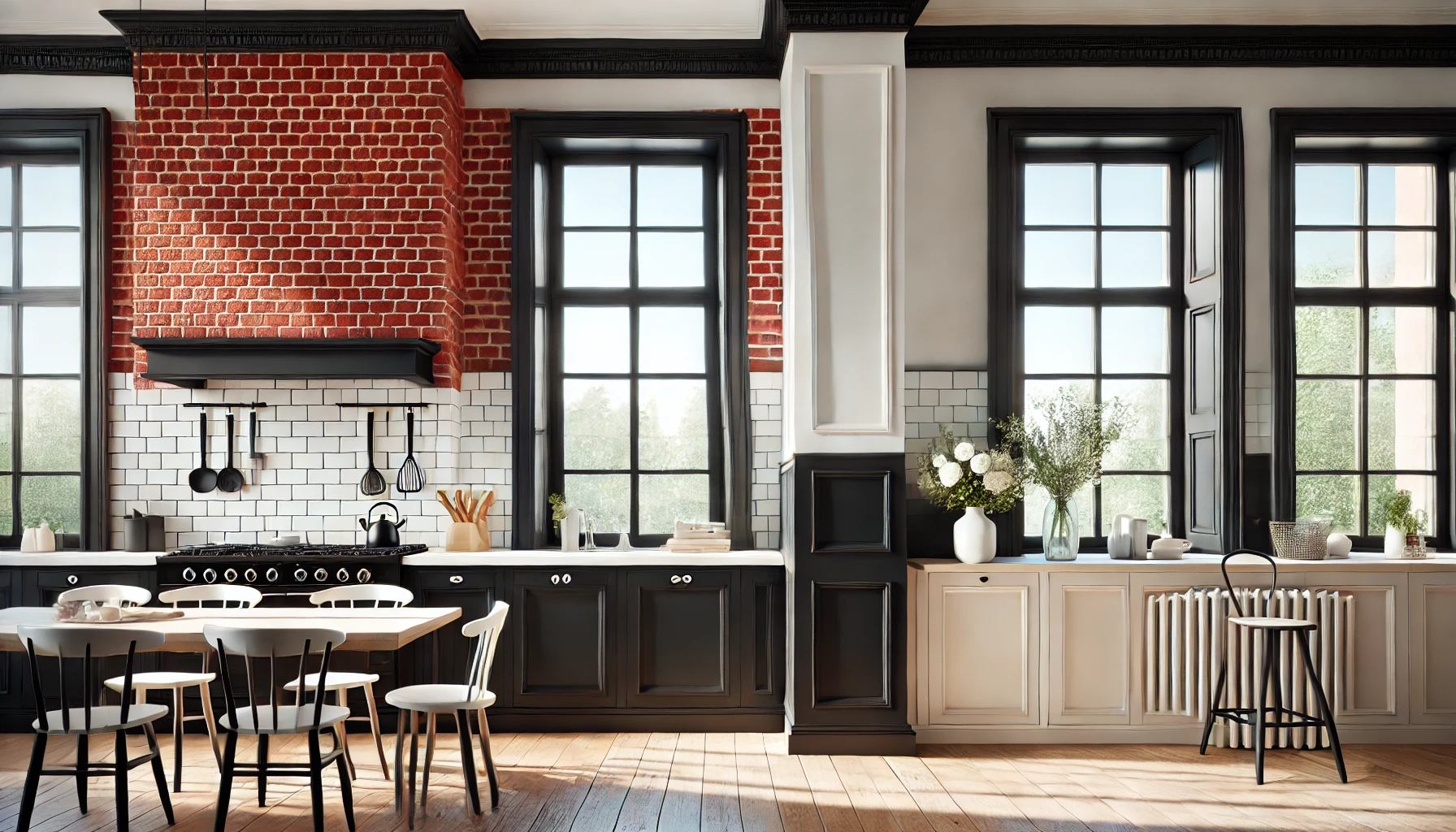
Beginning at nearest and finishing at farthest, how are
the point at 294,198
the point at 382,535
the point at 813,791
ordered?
the point at 813,791 < the point at 382,535 < the point at 294,198

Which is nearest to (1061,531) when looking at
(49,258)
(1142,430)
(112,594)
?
(1142,430)

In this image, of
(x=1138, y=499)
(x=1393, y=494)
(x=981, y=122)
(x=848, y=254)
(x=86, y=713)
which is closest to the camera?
(x=86, y=713)

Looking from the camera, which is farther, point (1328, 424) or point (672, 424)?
point (672, 424)

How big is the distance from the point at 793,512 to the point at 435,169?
104 inches

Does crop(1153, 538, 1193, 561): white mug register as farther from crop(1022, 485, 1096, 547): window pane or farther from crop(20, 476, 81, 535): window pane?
crop(20, 476, 81, 535): window pane

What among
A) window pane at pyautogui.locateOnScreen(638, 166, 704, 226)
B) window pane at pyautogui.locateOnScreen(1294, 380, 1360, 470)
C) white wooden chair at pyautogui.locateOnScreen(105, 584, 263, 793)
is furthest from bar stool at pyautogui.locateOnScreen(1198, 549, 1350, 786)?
white wooden chair at pyautogui.locateOnScreen(105, 584, 263, 793)

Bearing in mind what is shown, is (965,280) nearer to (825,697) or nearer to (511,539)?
(825,697)

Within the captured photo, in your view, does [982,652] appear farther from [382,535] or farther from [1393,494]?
[382,535]

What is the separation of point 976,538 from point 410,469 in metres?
3.03

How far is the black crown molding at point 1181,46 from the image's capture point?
568 cm

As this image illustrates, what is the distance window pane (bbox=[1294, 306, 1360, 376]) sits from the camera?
5887mm

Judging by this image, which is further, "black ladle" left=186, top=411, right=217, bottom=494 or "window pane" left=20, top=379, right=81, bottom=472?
"window pane" left=20, top=379, right=81, bottom=472

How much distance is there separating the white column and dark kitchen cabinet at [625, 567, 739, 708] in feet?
2.99

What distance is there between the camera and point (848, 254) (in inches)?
201
